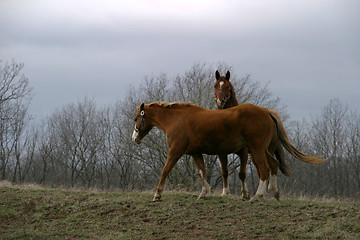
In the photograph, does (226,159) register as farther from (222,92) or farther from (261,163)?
(222,92)

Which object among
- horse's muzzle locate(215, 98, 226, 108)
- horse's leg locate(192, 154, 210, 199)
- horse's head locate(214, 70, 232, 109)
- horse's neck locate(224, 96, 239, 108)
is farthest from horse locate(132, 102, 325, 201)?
horse's neck locate(224, 96, 239, 108)

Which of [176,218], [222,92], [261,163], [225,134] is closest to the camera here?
[176,218]

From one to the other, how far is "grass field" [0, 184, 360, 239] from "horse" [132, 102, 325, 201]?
2.36 feet

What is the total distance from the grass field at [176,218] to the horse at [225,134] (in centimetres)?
72

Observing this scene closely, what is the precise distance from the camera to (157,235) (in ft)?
26.2

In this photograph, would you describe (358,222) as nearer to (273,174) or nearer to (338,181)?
(273,174)

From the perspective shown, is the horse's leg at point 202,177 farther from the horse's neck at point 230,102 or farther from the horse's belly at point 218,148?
the horse's neck at point 230,102

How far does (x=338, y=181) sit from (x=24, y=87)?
3386cm

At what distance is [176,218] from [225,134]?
233 centimetres

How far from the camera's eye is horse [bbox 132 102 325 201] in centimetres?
923

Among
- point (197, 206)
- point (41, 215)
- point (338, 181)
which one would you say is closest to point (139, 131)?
point (197, 206)

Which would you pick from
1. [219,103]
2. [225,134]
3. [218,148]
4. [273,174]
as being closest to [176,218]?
[218,148]

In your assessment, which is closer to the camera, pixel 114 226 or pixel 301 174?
pixel 114 226

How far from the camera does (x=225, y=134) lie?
9328mm
